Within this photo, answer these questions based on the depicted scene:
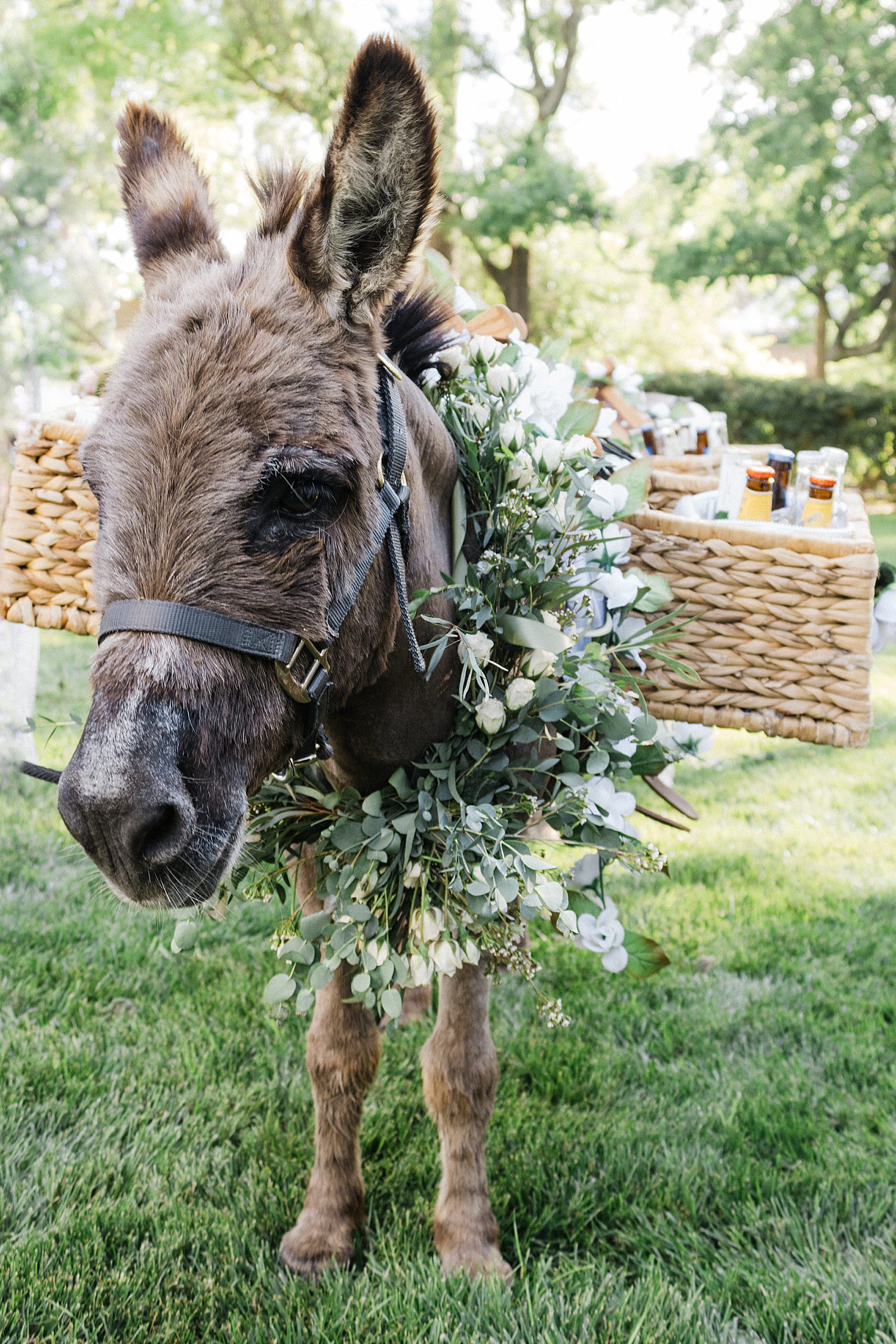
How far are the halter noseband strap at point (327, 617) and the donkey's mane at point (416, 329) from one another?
29 cm

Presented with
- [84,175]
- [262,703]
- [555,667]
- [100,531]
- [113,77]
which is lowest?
[555,667]

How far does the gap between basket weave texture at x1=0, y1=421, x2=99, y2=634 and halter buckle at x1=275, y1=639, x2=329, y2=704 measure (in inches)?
47.3

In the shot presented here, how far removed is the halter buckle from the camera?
1460 millimetres

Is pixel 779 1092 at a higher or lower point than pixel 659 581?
lower

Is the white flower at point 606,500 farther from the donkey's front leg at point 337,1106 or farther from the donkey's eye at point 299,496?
the donkey's front leg at point 337,1106

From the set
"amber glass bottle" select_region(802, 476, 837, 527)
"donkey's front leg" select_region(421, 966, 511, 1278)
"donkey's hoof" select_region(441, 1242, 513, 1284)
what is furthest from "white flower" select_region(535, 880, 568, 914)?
"amber glass bottle" select_region(802, 476, 837, 527)

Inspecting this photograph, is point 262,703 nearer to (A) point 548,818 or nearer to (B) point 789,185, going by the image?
(A) point 548,818

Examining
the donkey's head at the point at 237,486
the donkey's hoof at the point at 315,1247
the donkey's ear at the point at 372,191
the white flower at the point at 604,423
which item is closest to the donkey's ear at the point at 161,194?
the donkey's head at the point at 237,486

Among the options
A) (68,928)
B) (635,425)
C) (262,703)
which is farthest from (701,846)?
(262,703)

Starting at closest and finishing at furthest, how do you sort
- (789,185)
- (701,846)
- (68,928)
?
1. (68,928)
2. (701,846)
3. (789,185)

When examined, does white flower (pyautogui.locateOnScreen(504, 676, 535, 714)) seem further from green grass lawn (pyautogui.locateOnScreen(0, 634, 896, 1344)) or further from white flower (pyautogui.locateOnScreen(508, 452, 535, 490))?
green grass lawn (pyautogui.locateOnScreen(0, 634, 896, 1344))

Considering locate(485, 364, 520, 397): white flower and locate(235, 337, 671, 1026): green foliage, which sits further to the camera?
locate(485, 364, 520, 397): white flower

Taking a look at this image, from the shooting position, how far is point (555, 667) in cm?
208

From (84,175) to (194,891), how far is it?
1928 centimetres
